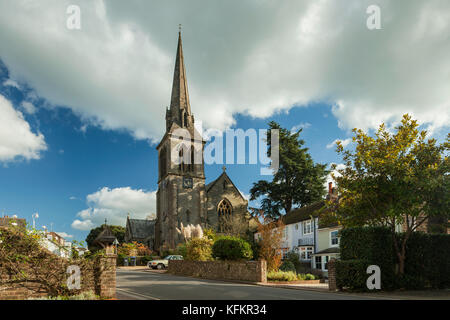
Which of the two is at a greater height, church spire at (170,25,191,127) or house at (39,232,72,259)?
church spire at (170,25,191,127)

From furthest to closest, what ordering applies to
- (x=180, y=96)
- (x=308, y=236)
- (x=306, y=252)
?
(x=180, y=96) → (x=308, y=236) → (x=306, y=252)

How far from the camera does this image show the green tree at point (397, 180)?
1798cm

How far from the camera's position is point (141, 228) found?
213 feet

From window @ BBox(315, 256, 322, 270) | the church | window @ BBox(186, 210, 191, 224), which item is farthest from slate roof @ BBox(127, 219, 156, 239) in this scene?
window @ BBox(315, 256, 322, 270)

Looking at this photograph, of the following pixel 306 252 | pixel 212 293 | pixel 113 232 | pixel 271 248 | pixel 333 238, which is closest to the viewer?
pixel 212 293

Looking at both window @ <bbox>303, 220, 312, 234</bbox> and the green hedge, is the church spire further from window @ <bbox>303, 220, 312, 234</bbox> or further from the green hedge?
the green hedge

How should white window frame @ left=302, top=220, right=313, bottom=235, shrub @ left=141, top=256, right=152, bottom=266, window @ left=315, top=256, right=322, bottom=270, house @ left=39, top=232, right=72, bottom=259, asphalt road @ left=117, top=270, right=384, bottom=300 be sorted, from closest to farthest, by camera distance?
1. house @ left=39, top=232, right=72, bottom=259
2. asphalt road @ left=117, top=270, right=384, bottom=300
3. window @ left=315, top=256, right=322, bottom=270
4. white window frame @ left=302, top=220, right=313, bottom=235
5. shrub @ left=141, top=256, right=152, bottom=266

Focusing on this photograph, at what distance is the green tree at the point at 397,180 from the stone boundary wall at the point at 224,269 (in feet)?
21.1

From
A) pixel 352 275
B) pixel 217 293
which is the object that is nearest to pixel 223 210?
pixel 352 275

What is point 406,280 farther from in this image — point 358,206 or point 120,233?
point 120,233

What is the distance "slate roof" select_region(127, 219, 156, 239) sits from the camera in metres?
63.2

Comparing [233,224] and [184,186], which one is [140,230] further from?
[233,224]

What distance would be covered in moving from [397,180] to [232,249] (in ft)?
42.0

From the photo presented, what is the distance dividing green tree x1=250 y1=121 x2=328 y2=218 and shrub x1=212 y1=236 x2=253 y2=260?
82.7 ft
